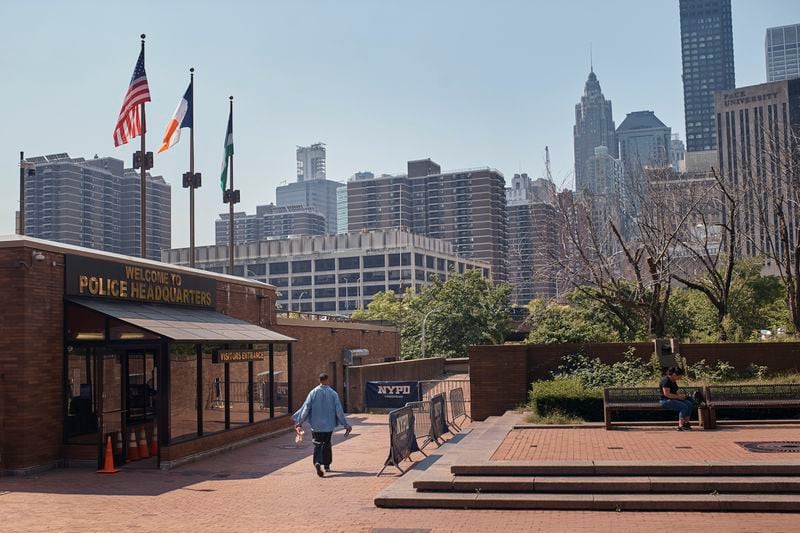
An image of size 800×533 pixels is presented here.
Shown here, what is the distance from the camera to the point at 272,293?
28641 mm

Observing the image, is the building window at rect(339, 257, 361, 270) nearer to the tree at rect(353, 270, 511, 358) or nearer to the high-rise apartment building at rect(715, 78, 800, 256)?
the high-rise apartment building at rect(715, 78, 800, 256)

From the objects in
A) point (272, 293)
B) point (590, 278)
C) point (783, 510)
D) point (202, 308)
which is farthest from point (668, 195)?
point (783, 510)

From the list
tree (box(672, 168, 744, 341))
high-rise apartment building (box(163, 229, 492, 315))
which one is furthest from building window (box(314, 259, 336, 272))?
tree (box(672, 168, 744, 341))

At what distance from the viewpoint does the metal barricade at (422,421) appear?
17.3m

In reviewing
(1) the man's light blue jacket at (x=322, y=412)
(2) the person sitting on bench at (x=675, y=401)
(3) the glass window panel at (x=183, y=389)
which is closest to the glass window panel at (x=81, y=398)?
(3) the glass window panel at (x=183, y=389)

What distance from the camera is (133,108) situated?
24.8 m

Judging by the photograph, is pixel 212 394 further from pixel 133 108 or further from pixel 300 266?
pixel 300 266

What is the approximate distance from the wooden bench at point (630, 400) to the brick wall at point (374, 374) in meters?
15.5

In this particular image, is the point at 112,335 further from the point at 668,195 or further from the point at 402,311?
the point at 402,311

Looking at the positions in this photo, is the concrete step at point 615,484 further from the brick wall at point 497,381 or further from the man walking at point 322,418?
the brick wall at point 497,381

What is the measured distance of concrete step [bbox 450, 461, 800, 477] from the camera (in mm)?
12484

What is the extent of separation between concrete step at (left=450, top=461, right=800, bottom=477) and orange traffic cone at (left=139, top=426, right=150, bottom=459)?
7973 millimetres

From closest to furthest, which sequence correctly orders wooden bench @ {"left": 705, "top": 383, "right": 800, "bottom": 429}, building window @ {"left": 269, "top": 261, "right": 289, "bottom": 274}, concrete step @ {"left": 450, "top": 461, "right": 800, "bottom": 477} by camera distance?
concrete step @ {"left": 450, "top": 461, "right": 800, "bottom": 477} → wooden bench @ {"left": 705, "top": 383, "right": 800, "bottom": 429} → building window @ {"left": 269, "top": 261, "right": 289, "bottom": 274}

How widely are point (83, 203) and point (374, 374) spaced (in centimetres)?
15929
